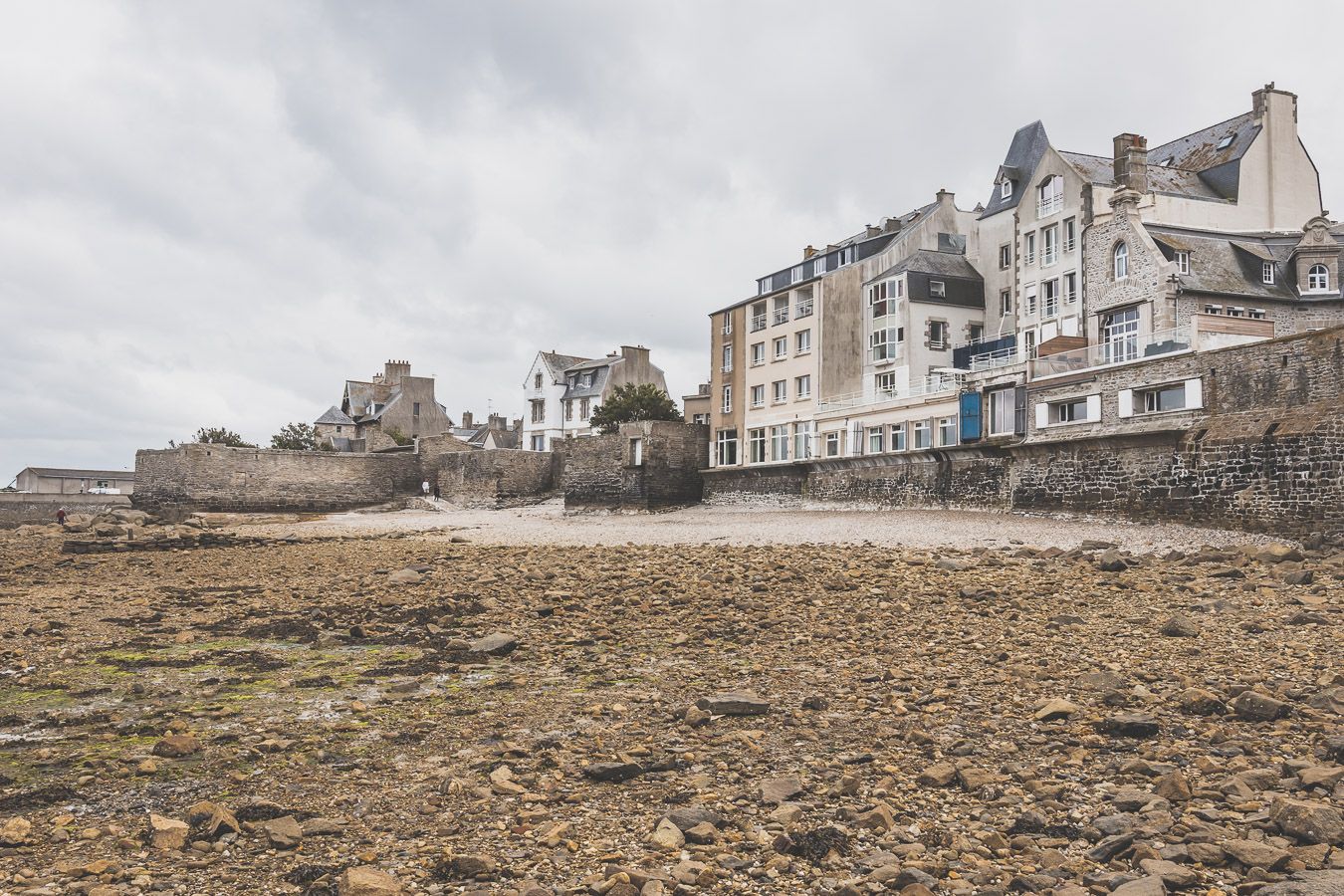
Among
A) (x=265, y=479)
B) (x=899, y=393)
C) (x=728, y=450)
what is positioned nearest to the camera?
(x=899, y=393)

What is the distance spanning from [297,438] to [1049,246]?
6311 cm

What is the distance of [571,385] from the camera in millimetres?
79750

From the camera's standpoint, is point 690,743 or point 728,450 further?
point 728,450

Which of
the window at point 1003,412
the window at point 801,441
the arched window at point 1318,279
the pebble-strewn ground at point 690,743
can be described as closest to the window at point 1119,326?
the window at point 1003,412

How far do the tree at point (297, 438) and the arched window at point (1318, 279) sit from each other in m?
70.0

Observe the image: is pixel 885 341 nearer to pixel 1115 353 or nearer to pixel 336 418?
pixel 1115 353

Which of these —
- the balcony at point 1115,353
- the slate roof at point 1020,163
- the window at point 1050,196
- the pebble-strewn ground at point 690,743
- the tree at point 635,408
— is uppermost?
the slate roof at point 1020,163

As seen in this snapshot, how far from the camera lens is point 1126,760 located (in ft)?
23.6

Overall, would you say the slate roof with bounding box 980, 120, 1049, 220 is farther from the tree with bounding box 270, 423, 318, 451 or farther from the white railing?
the tree with bounding box 270, 423, 318, 451

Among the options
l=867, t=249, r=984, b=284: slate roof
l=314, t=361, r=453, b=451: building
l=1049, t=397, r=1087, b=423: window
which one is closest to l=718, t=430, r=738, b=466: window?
l=867, t=249, r=984, b=284: slate roof

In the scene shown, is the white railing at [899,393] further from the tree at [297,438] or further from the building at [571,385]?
the tree at [297,438]

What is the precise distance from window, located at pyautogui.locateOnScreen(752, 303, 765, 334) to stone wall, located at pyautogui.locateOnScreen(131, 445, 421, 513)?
2287cm

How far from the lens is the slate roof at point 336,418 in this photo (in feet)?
301

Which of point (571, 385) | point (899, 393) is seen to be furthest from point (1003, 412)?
point (571, 385)
